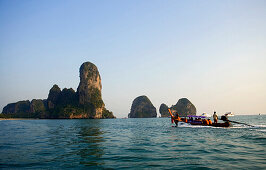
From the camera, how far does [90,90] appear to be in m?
179

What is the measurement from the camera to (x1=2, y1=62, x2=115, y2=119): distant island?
169 m

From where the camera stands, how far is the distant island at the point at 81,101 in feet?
554

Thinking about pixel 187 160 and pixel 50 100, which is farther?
pixel 50 100

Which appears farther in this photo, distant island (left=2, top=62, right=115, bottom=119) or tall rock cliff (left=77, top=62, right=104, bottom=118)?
tall rock cliff (left=77, top=62, right=104, bottom=118)

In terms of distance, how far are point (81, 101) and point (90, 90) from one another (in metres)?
14.2

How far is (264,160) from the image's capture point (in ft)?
31.4

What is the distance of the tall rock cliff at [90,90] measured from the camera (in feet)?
570

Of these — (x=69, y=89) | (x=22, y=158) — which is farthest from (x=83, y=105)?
(x=22, y=158)

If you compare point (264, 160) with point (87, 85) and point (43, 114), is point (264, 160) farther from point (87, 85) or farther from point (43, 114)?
point (43, 114)

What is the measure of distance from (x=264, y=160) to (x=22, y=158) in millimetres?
13548

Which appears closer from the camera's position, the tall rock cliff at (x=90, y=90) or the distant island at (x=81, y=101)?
the distant island at (x=81, y=101)

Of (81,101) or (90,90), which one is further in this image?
(90,90)

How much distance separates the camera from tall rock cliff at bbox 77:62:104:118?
173750 millimetres

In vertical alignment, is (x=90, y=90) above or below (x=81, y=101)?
above
